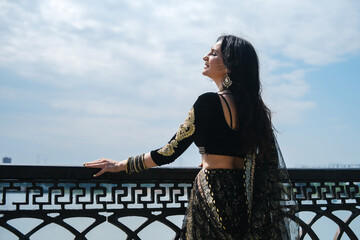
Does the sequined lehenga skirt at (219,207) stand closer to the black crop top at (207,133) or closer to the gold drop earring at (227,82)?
the black crop top at (207,133)

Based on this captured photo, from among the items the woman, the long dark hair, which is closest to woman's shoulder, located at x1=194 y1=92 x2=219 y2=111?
the woman

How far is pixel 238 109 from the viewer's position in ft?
6.06

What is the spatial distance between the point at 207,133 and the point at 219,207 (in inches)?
14.1

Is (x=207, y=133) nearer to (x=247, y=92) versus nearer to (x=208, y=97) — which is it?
(x=208, y=97)

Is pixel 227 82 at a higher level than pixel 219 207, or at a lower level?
higher

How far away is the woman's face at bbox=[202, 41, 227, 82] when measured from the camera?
6.50 ft

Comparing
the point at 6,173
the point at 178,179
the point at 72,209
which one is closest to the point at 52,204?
the point at 72,209

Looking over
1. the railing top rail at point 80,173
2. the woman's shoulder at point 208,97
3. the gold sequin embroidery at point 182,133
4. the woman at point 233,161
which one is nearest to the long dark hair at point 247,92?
the woman at point 233,161

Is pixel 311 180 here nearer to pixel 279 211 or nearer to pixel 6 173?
pixel 279 211

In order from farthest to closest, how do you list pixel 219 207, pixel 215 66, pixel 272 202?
1. pixel 215 66
2. pixel 272 202
3. pixel 219 207

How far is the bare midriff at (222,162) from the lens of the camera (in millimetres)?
1824

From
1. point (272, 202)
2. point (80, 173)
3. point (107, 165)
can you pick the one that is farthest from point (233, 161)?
point (80, 173)

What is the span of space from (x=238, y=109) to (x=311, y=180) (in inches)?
39.1

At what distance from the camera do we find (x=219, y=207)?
69.3 inches
